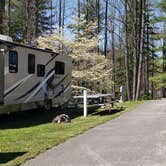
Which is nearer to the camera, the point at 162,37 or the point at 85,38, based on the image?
the point at 85,38

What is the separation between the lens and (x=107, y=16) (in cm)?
4866

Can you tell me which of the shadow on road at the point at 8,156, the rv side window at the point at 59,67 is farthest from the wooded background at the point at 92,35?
Result: the shadow on road at the point at 8,156

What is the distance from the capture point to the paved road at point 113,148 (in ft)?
31.8

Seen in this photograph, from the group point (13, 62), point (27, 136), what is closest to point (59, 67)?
point (13, 62)

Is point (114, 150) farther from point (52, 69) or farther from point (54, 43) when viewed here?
point (54, 43)

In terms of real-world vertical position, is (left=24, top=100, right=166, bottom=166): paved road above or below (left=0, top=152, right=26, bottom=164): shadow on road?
above

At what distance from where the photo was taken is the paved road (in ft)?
31.8

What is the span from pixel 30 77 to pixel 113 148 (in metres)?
9.34

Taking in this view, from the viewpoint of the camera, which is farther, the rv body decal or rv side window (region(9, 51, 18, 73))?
the rv body decal

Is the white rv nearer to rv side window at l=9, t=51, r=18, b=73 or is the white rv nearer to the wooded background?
rv side window at l=9, t=51, r=18, b=73

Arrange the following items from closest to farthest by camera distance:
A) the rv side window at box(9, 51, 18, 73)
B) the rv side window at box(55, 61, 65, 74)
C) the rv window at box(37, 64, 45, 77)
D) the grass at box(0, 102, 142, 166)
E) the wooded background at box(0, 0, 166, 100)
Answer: the grass at box(0, 102, 142, 166), the rv side window at box(9, 51, 18, 73), the rv window at box(37, 64, 45, 77), the rv side window at box(55, 61, 65, 74), the wooded background at box(0, 0, 166, 100)

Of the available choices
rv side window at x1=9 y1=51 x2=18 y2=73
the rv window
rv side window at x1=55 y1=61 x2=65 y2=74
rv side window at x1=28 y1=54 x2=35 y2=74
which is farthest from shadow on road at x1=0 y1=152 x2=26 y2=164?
rv side window at x1=55 y1=61 x2=65 y2=74

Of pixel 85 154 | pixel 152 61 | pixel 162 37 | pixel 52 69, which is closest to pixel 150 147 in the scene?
pixel 85 154

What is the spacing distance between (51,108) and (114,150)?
12.1m
